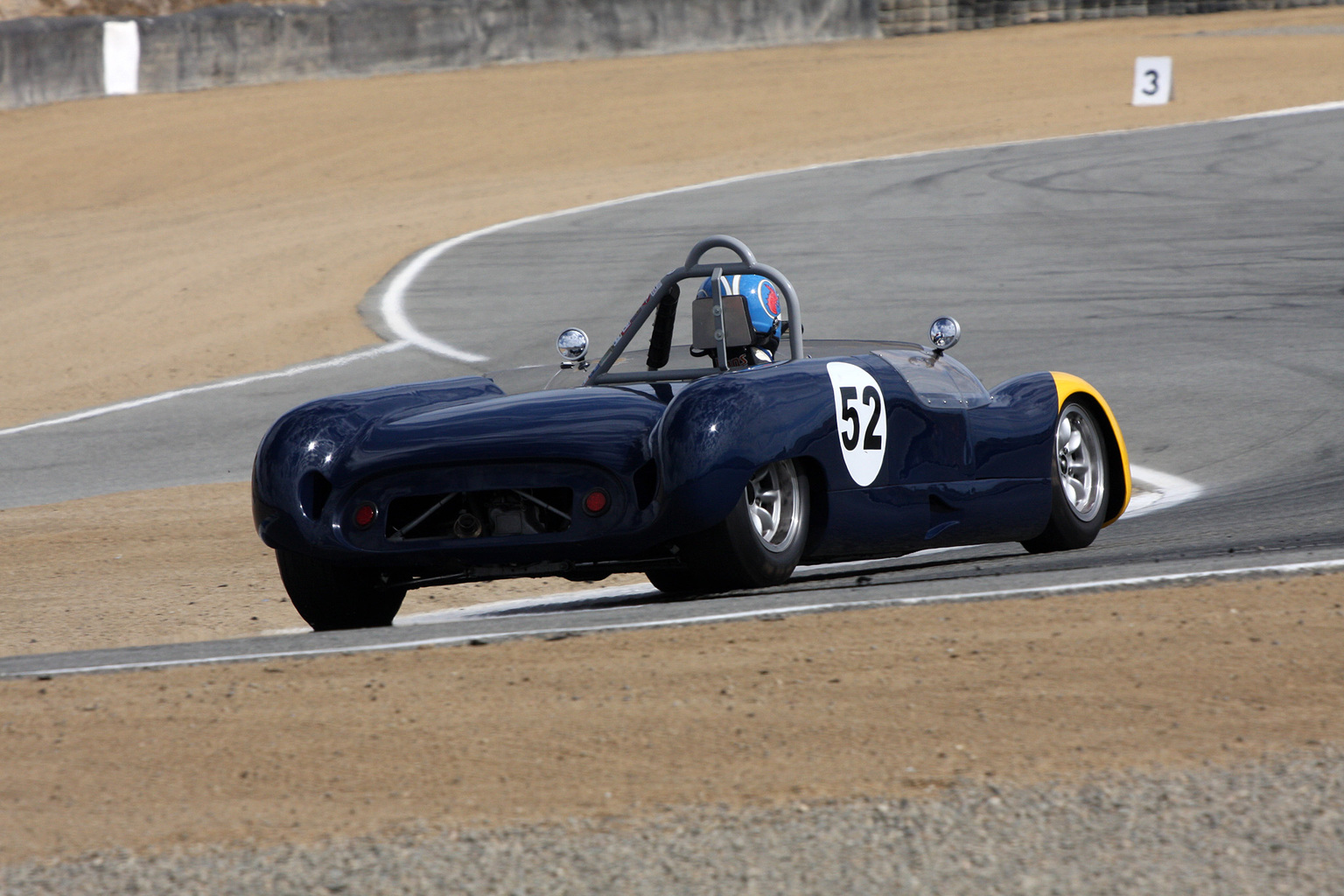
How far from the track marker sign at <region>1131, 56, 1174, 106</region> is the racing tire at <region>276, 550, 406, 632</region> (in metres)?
24.7

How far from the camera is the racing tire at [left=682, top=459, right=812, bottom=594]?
18.5 ft

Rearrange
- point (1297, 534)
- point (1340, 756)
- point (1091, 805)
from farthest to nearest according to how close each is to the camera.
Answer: point (1297, 534) → point (1340, 756) → point (1091, 805)

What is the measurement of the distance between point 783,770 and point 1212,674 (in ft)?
3.86

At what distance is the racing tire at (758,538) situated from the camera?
5.64 m

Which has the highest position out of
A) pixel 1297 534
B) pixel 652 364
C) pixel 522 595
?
pixel 652 364

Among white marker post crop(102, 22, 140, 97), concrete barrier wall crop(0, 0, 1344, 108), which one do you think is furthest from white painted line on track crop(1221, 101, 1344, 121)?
white marker post crop(102, 22, 140, 97)

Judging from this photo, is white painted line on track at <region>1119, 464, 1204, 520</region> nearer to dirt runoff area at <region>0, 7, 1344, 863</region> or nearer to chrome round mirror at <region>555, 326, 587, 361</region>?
chrome round mirror at <region>555, 326, 587, 361</region>

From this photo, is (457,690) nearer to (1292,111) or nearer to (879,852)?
(879,852)

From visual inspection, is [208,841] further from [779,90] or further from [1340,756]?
[779,90]

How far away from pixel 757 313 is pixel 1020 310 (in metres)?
8.25

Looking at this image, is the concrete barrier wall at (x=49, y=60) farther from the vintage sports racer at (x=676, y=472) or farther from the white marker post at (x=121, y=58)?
the vintage sports racer at (x=676, y=472)

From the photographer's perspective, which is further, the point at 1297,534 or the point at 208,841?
the point at 1297,534

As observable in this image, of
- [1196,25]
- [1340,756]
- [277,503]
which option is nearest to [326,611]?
Answer: [277,503]

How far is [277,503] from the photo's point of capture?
238 inches
